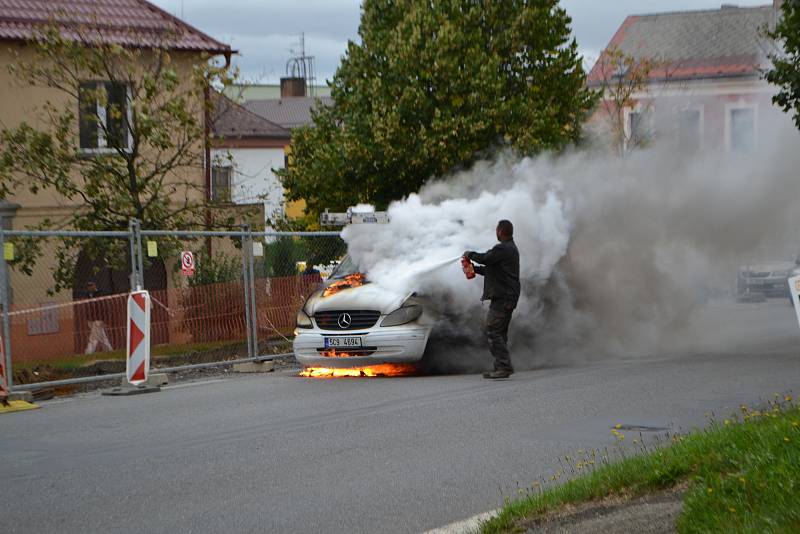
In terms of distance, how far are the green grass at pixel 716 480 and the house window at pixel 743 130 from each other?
1110cm

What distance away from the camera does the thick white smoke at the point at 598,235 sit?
1475 cm

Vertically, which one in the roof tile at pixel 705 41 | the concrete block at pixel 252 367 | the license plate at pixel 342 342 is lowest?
the concrete block at pixel 252 367

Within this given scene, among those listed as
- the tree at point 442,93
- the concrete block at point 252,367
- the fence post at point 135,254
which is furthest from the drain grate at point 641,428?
the tree at point 442,93

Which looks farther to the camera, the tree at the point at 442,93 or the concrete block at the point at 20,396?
the tree at the point at 442,93

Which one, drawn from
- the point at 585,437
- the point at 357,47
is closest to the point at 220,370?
the point at 585,437

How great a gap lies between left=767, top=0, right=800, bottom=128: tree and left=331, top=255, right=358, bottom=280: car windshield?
238 inches

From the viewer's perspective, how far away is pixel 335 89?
93.2ft

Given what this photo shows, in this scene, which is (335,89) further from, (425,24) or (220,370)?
(220,370)

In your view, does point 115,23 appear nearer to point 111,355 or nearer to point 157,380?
point 111,355

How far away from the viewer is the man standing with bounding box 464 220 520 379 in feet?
44.0

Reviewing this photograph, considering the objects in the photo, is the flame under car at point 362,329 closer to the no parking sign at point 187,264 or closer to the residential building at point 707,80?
the no parking sign at point 187,264

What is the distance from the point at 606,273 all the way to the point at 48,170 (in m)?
10.3

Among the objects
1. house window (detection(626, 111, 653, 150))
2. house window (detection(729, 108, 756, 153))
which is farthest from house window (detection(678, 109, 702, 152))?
house window (detection(626, 111, 653, 150))

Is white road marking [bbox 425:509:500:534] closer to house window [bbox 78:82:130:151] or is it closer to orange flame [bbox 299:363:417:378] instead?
orange flame [bbox 299:363:417:378]
